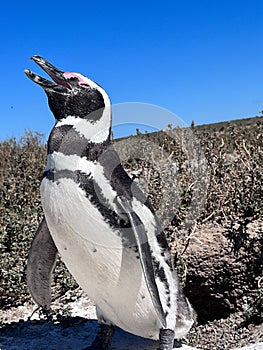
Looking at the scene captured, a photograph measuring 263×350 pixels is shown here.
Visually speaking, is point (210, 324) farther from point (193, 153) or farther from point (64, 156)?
point (64, 156)

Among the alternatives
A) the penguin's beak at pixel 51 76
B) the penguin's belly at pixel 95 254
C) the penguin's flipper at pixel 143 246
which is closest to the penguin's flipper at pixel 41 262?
the penguin's belly at pixel 95 254

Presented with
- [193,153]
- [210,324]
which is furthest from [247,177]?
[210,324]

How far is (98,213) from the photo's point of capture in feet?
6.70

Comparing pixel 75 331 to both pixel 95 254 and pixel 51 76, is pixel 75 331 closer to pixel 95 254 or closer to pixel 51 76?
pixel 95 254

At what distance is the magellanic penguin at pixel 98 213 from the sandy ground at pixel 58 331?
1.59 feet

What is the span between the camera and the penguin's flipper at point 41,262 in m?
2.45

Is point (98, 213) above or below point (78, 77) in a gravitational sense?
below

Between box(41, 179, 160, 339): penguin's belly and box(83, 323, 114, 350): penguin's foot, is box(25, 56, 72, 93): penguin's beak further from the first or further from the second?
box(83, 323, 114, 350): penguin's foot

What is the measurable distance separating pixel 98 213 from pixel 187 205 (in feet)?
7.41

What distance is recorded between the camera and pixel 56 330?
9.81ft

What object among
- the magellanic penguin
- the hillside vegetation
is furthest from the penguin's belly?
the hillside vegetation

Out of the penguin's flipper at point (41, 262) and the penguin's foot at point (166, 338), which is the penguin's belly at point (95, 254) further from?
the penguin's flipper at point (41, 262)

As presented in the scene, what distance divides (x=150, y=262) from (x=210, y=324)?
188cm

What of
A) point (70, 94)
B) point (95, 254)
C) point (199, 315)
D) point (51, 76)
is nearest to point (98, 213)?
point (95, 254)
